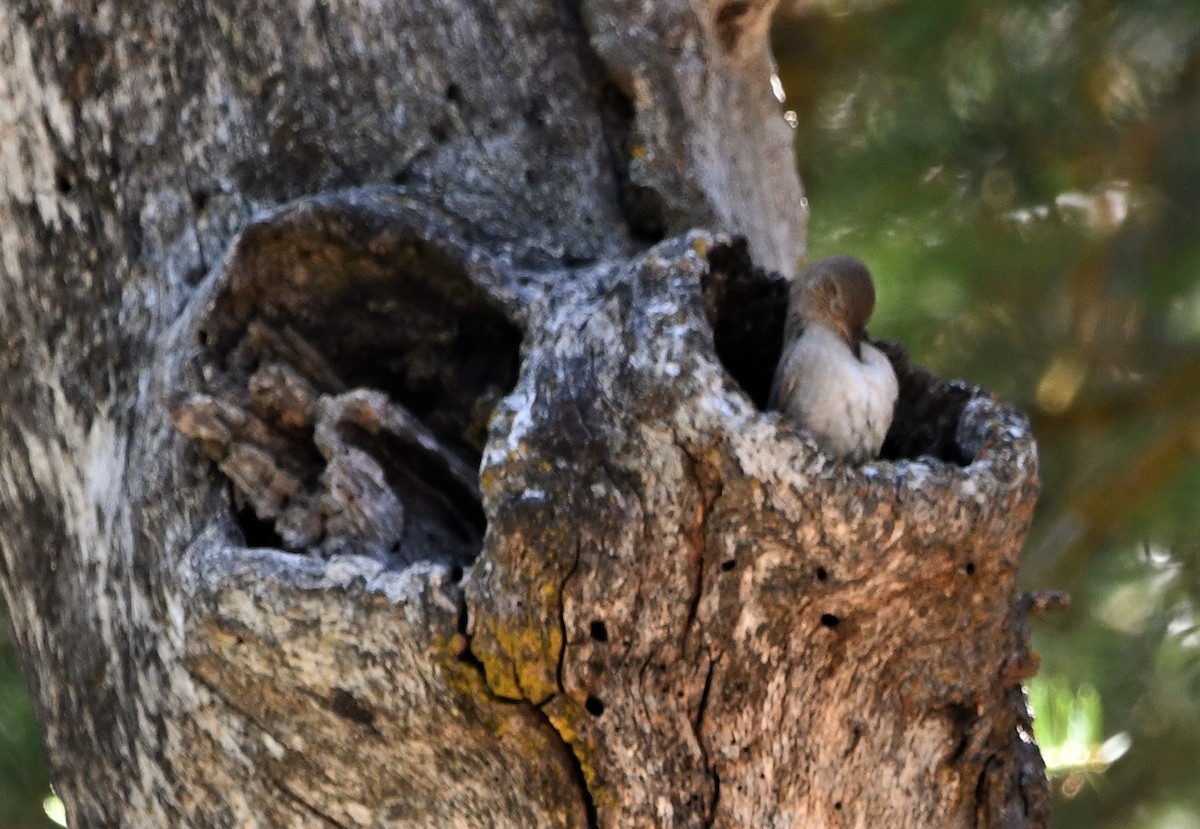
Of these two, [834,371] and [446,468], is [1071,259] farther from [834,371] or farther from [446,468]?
[446,468]

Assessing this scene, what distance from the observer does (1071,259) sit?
3.42 metres

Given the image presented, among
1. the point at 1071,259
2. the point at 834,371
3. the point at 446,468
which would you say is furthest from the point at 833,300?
the point at 1071,259

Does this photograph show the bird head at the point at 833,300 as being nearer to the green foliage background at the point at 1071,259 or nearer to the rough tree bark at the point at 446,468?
the rough tree bark at the point at 446,468

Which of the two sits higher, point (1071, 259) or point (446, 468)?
point (446, 468)

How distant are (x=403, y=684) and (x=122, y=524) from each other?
1.53 feet

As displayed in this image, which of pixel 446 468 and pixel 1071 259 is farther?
pixel 1071 259

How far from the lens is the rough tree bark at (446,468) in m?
1.40

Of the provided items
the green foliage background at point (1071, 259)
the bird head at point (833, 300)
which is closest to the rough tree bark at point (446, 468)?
the bird head at point (833, 300)

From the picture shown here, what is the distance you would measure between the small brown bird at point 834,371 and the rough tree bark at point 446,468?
0.07m

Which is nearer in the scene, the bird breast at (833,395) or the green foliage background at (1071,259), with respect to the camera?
the bird breast at (833,395)

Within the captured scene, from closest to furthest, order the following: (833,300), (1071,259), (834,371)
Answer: (834,371) < (833,300) < (1071,259)

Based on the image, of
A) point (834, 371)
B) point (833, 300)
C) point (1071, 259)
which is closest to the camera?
point (834, 371)

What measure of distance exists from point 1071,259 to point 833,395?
204cm

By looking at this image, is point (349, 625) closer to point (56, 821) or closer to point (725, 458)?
point (725, 458)
